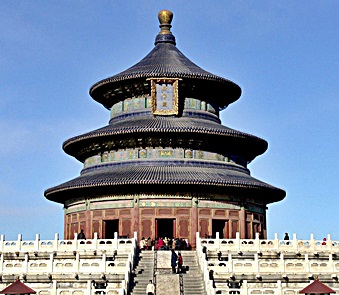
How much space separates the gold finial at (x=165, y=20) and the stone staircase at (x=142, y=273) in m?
27.7

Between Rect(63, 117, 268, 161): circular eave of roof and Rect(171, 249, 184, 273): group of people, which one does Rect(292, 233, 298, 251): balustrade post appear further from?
Rect(63, 117, 268, 161): circular eave of roof

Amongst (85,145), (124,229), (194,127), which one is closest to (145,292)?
(124,229)

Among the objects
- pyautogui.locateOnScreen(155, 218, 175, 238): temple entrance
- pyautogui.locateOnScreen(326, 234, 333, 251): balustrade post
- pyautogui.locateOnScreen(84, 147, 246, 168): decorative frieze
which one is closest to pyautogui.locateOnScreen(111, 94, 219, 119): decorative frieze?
pyautogui.locateOnScreen(84, 147, 246, 168): decorative frieze

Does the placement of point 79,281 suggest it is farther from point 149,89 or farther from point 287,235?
point 149,89

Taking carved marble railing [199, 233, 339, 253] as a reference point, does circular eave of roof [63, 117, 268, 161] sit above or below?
above

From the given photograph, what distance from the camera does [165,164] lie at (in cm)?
5025

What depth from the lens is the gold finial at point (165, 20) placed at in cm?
5988

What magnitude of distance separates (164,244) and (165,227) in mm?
6818

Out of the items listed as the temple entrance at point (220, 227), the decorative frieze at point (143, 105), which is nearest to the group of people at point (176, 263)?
the temple entrance at point (220, 227)

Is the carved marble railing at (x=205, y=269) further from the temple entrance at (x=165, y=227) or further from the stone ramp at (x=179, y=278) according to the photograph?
the temple entrance at (x=165, y=227)

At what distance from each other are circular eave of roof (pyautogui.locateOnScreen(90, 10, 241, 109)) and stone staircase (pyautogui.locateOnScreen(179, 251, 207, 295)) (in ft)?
63.5

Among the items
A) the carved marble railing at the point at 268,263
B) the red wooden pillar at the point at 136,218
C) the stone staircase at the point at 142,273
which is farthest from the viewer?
the red wooden pillar at the point at 136,218

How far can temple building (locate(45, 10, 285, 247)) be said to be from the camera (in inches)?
1900

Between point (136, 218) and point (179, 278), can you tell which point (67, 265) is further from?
point (136, 218)
